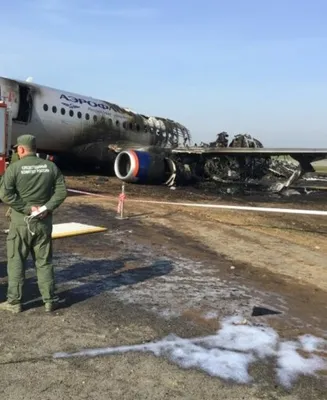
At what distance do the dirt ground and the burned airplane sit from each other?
699 centimetres

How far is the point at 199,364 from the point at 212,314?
131 cm

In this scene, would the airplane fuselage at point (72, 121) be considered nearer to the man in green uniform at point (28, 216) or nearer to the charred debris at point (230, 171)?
the charred debris at point (230, 171)

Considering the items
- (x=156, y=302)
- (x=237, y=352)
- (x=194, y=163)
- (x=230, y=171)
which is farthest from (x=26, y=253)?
(x=230, y=171)

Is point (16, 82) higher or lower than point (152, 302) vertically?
higher

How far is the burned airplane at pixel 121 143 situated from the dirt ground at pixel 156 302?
699cm

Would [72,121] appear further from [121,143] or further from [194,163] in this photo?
[194,163]

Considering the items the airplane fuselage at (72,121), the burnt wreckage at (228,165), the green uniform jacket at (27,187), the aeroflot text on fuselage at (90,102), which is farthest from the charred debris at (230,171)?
the green uniform jacket at (27,187)

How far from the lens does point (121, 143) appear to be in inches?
873

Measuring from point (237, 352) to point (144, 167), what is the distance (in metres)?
14.8

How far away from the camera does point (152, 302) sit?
5758 mm

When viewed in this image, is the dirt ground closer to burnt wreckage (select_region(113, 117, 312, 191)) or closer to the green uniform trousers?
the green uniform trousers

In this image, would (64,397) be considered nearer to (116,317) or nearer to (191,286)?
(116,317)

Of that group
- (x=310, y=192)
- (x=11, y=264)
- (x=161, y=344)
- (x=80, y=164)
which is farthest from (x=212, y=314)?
(x=310, y=192)

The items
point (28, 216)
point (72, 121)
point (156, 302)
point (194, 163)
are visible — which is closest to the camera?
point (28, 216)
